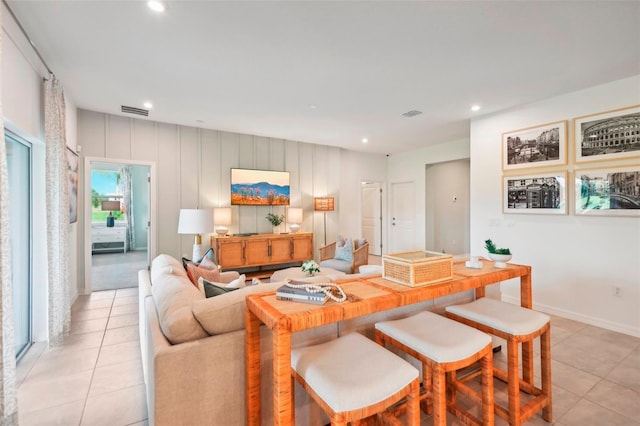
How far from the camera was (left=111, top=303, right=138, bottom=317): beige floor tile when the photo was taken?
3.54 meters

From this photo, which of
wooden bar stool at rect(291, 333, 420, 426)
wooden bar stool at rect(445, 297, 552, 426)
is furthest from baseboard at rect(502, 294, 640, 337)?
wooden bar stool at rect(291, 333, 420, 426)

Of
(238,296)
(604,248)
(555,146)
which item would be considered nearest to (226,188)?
(238,296)

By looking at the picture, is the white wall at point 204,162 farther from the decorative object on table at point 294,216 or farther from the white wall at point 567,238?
the white wall at point 567,238

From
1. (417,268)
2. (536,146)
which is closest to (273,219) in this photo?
(536,146)

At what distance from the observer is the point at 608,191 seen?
306 centimetres

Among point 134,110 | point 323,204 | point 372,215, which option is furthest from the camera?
point 372,215

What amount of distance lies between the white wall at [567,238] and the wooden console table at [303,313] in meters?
2.09

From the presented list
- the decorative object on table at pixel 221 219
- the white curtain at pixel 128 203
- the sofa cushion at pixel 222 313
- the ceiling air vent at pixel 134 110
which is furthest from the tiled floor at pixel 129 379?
the white curtain at pixel 128 203

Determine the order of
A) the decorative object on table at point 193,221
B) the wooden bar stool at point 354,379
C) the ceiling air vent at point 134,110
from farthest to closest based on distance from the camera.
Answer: the ceiling air vent at point 134,110 → the decorative object on table at point 193,221 → the wooden bar stool at point 354,379

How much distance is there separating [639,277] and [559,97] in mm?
2118

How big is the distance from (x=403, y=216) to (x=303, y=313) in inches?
249

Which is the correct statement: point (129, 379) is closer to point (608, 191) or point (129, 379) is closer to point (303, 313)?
point (303, 313)

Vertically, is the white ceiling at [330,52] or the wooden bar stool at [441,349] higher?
the white ceiling at [330,52]

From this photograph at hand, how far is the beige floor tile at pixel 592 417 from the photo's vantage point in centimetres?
173
